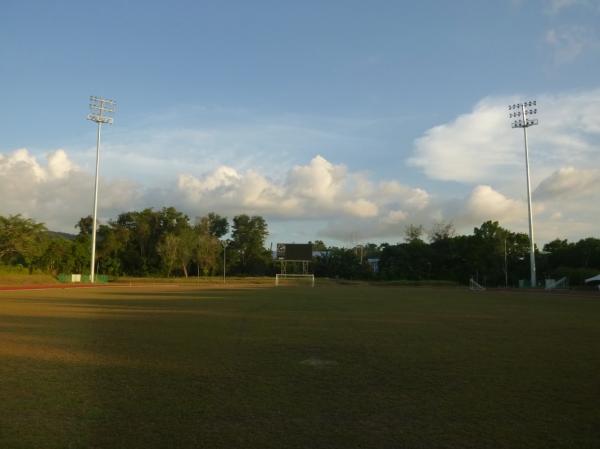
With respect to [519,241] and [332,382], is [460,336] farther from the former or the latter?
[519,241]

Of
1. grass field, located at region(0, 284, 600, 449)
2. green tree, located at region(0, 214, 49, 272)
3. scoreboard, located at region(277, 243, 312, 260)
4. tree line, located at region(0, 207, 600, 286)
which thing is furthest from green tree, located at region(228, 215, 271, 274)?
grass field, located at region(0, 284, 600, 449)

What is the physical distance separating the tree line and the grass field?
53.2 m

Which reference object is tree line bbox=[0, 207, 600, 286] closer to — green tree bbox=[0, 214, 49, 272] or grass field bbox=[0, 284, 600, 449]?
green tree bbox=[0, 214, 49, 272]

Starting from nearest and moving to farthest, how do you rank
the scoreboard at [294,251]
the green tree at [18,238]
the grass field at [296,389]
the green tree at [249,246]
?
1. the grass field at [296,389]
2. the green tree at [18,238]
3. the scoreboard at [294,251]
4. the green tree at [249,246]

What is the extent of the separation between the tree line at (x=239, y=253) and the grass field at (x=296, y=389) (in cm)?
5322

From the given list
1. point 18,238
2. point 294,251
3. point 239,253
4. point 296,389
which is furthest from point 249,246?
point 296,389

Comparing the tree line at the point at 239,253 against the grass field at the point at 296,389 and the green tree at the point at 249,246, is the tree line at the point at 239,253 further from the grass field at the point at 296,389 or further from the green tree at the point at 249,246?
the grass field at the point at 296,389

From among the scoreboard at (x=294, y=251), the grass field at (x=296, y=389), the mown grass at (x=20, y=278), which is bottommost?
the grass field at (x=296, y=389)

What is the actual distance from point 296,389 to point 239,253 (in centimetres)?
8711

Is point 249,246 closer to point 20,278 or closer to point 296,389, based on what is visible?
point 20,278

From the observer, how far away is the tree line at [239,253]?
65.4m

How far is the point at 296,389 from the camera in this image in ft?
23.5

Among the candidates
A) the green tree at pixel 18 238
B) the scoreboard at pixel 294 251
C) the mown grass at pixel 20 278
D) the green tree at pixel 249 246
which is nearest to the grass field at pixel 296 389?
the mown grass at pixel 20 278

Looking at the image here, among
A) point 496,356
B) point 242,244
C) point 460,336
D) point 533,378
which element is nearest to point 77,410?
point 533,378
